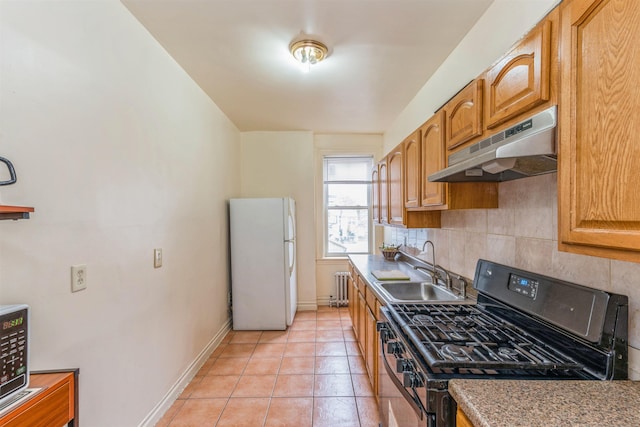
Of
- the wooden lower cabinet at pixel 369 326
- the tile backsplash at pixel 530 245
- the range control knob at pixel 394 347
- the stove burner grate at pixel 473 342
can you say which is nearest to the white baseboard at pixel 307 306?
the wooden lower cabinet at pixel 369 326

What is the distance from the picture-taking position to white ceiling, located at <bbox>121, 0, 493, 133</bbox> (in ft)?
5.55

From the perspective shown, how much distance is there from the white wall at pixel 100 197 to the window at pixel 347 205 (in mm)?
2342

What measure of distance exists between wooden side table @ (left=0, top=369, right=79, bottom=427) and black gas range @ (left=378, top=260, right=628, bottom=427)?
3.97 ft

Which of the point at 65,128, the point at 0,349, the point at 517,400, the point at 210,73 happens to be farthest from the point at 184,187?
the point at 517,400

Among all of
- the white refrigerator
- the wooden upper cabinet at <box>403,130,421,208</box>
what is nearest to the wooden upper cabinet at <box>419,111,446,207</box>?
the wooden upper cabinet at <box>403,130,421,208</box>

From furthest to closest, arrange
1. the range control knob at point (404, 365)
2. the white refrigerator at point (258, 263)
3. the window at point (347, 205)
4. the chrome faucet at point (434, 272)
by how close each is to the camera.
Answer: the window at point (347, 205) < the white refrigerator at point (258, 263) < the chrome faucet at point (434, 272) < the range control knob at point (404, 365)

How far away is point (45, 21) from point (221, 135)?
219 centimetres

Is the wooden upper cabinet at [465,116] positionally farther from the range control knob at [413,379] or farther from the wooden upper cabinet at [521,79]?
the range control knob at [413,379]

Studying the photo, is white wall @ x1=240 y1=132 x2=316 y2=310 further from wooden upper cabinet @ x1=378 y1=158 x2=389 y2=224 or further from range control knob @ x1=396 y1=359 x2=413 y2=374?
range control knob @ x1=396 y1=359 x2=413 y2=374

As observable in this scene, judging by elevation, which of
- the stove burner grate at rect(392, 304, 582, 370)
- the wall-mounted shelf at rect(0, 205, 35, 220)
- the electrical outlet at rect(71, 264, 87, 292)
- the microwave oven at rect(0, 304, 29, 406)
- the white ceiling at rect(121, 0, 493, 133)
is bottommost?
the stove burner grate at rect(392, 304, 582, 370)

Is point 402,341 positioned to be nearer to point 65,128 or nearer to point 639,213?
point 639,213

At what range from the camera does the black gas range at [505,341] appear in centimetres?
96

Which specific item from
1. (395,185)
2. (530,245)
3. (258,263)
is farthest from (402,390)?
(258,263)

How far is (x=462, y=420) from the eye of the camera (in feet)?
2.86
